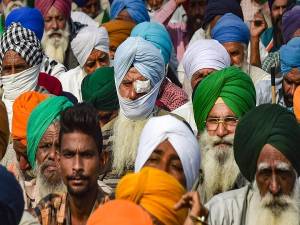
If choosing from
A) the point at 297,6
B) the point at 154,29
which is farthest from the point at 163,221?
the point at 297,6

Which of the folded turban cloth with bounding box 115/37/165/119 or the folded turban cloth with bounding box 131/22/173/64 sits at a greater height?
the folded turban cloth with bounding box 131/22/173/64

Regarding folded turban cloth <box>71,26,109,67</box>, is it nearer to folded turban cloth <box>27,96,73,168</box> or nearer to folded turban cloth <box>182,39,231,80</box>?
folded turban cloth <box>182,39,231,80</box>

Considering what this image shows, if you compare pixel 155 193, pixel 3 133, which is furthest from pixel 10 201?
pixel 3 133

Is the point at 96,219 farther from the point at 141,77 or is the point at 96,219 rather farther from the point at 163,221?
the point at 141,77

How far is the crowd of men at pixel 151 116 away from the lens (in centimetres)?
1102

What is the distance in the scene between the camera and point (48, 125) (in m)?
12.4

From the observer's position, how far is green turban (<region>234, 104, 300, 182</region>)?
37.0 feet

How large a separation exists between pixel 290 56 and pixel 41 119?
11.3ft

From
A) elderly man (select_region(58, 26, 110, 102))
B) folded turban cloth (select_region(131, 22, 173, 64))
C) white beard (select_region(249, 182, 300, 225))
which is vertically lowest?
white beard (select_region(249, 182, 300, 225))

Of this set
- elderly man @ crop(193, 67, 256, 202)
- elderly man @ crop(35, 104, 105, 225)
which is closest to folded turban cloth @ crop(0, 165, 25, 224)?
elderly man @ crop(35, 104, 105, 225)

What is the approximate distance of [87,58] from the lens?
52.9ft

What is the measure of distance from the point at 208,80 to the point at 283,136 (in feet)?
6.74

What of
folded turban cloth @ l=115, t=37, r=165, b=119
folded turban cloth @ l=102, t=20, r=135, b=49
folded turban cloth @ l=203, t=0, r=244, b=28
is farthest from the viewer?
folded turban cloth @ l=203, t=0, r=244, b=28

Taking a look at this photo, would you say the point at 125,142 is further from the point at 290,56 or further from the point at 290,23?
the point at 290,23
